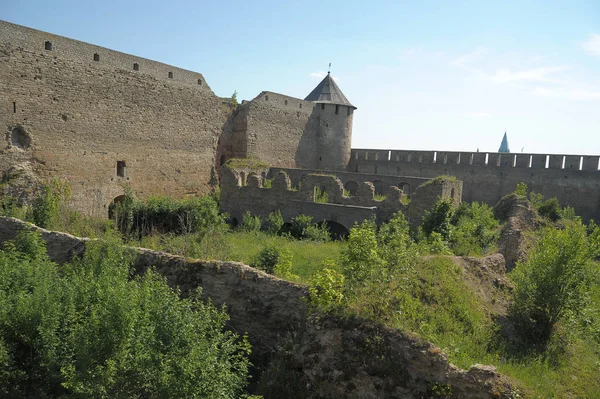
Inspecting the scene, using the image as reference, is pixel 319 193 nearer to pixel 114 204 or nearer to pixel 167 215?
pixel 167 215

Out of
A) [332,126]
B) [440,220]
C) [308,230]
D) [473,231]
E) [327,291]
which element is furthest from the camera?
[332,126]

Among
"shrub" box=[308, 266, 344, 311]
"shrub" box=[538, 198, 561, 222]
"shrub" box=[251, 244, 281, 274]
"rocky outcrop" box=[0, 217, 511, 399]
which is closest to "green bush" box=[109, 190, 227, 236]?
"shrub" box=[251, 244, 281, 274]

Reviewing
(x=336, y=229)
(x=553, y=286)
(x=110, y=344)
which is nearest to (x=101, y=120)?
(x=336, y=229)

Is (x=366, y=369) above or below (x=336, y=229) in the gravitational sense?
below

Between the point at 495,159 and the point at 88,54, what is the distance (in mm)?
17864

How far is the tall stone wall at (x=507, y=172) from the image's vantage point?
20.2m

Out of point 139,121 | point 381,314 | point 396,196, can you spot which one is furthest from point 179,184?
point 381,314

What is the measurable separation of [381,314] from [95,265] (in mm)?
5256

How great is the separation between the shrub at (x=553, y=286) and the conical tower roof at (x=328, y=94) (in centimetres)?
1989

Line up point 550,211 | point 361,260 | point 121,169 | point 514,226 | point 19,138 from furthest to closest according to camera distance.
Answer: point 121,169 → point 550,211 → point 19,138 → point 514,226 → point 361,260

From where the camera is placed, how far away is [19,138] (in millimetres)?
14266

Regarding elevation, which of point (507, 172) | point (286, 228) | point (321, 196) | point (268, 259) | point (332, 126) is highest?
point (332, 126)

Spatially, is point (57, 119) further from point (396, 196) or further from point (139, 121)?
point (396, 196)

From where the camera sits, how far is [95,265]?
27.6 feet
